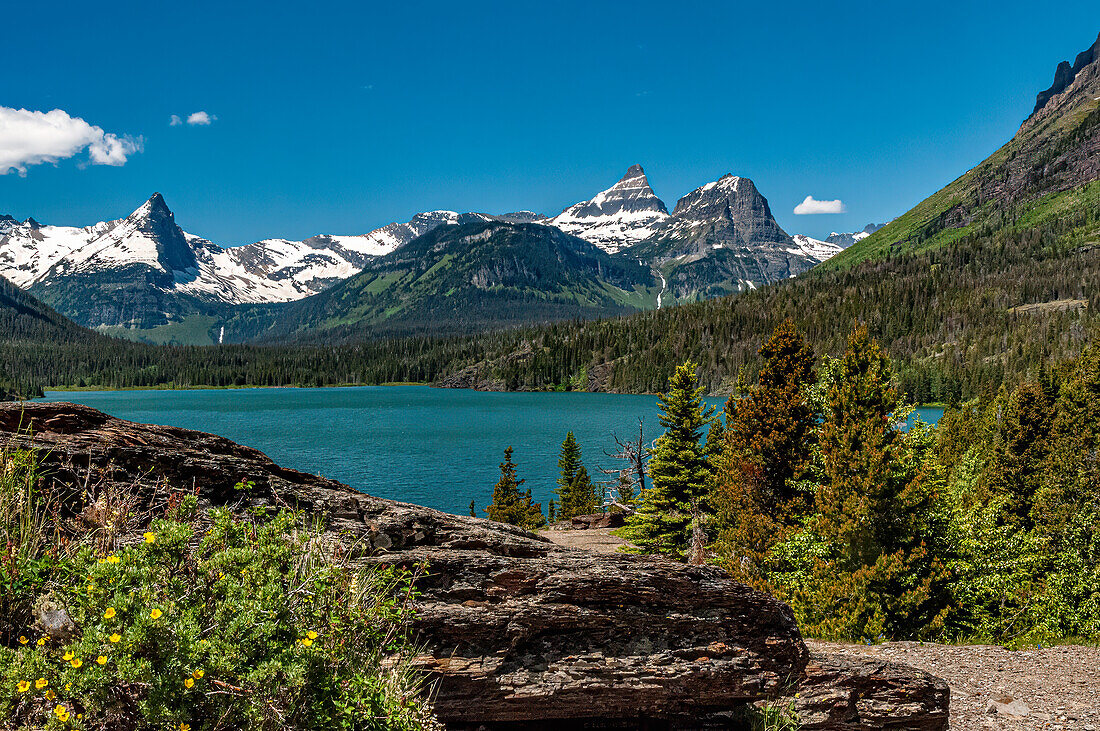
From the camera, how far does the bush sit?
13.5 ft

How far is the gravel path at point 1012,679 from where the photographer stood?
35.9 feet

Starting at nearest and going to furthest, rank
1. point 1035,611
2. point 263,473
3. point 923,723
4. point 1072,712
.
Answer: point 263,473 → point 923,723 → point 1072,712 → point 1035,611

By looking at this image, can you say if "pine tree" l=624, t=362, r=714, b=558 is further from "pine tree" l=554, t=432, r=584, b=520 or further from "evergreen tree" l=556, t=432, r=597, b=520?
"pine tree" l=554, t=432, r=584, b=520

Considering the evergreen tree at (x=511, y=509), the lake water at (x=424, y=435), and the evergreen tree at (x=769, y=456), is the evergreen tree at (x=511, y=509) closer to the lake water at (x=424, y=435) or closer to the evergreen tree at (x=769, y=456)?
the lake water at (x=424, y=435)

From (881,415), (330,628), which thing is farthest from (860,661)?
(881,415)

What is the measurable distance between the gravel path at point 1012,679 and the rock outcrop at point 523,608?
182 inches

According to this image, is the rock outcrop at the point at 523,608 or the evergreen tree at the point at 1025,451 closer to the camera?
the rock outcrop at the point at 523,608

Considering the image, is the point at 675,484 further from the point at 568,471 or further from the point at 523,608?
the point at 568,471

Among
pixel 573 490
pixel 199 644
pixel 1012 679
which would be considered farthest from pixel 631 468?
pixel 199 644

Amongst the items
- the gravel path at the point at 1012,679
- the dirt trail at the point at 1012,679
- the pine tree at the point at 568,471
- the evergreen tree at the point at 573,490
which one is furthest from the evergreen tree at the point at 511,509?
the gravel path at the point at 1012,679

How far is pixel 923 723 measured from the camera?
8844 mm

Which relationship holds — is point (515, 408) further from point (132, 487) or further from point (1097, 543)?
point (132, 487)

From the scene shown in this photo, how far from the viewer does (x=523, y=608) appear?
7180mm

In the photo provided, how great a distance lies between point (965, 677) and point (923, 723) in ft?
17.9
